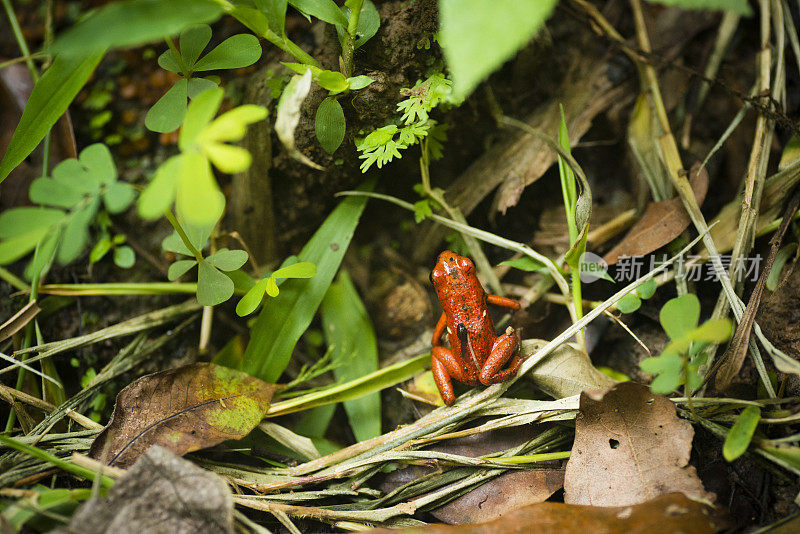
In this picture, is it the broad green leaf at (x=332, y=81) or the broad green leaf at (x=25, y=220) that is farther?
the broad green leaf at (x=332, y=81)

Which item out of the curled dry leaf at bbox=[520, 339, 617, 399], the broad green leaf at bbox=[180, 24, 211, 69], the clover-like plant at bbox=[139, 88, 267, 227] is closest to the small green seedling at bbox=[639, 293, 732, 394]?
the curled dry leaf at bbox=[520, 339, 617, 399]

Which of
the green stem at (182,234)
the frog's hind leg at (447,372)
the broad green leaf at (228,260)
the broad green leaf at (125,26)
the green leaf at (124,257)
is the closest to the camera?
the broad green leaf at (125,26)

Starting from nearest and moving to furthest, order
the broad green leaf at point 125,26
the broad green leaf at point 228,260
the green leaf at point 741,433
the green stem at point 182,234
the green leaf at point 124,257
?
the broad green leaf at point 125,26
the green leaf at point 741,433
the green stem at point 182,234
the broad green leaf at point 228,260
the green leaf at point 124,257

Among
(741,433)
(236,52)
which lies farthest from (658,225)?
(236,52)

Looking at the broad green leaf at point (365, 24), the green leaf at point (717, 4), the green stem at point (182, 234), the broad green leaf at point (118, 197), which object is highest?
the green leaf at point (717, 4)

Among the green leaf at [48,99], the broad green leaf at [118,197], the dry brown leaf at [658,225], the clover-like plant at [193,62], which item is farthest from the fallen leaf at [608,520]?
the green leaf at [48,99]

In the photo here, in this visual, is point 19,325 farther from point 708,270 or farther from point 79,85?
point 708,270

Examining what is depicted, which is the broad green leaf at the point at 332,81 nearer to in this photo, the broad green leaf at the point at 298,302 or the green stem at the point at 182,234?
the broad green leaf at the point at 298,302

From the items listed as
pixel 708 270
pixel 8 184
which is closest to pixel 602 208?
pixel 708 270

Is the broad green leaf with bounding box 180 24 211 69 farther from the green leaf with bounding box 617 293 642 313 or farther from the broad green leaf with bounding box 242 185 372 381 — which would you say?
the green leaf with bounding box 617 293 642 313
